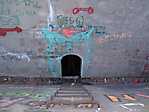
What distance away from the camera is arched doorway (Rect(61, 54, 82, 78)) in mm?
20431

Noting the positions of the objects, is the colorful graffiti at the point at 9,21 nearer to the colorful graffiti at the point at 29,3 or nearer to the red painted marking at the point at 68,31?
the colorful graffiti at the point at 29,3

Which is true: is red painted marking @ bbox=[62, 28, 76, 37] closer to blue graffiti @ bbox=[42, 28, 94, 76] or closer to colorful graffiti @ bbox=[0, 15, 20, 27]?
blue graffiti @ bbox=[42, 28, 94, 76]

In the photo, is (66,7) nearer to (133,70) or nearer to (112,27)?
(112,27)

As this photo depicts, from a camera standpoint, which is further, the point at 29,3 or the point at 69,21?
the point at 69,21

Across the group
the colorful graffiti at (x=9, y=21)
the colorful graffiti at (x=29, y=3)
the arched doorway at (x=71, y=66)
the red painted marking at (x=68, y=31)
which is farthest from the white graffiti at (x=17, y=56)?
the colorful graffiti at (x=29, y=3)

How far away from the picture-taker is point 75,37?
19.1 metres

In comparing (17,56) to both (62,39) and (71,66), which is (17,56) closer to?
(62,39)

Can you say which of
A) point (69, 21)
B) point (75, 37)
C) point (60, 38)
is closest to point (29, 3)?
point (69, 21)

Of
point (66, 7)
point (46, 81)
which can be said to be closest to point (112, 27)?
point (66, 7)

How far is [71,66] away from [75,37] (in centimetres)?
241

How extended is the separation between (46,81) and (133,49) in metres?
4.46

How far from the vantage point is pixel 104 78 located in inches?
796

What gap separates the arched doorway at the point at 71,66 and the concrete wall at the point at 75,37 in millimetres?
734

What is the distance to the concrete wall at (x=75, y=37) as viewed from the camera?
18172mm
